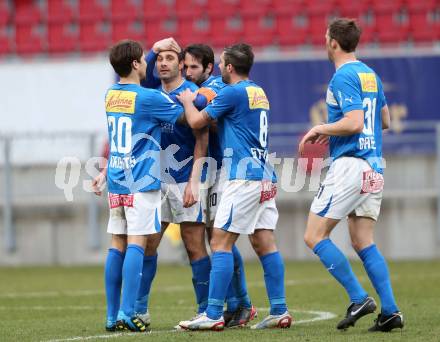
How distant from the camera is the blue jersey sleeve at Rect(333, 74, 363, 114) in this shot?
704cm

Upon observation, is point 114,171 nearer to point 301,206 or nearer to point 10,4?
point 301,206

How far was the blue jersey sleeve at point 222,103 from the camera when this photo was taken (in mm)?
7320

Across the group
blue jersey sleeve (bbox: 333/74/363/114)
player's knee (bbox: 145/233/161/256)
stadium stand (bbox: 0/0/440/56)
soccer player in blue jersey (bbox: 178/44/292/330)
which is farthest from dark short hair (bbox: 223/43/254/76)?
stadium stand (bbox: 0/0/440/56)

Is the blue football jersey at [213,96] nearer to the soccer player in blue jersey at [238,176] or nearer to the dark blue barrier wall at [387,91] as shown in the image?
the soccer player in blue jersey at [238,176]

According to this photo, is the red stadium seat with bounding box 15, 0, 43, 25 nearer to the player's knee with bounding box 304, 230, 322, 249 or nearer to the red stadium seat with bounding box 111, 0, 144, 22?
the red stadium seat with bounding box 111, 0, 144, 22

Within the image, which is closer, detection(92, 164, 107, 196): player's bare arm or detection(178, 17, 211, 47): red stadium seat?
detection(92, 164, 107, 196): player's bare arm

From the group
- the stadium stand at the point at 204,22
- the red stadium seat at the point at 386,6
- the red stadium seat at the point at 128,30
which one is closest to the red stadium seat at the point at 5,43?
the stadium stand at the point at 204,22

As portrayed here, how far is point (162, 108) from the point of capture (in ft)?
24.3

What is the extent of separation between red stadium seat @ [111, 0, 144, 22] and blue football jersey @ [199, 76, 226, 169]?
12288mm

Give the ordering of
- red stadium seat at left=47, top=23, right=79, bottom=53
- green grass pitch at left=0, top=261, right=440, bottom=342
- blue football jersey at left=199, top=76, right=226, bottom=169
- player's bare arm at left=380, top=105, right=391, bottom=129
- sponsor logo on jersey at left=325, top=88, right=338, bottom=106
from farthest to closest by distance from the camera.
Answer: red stadium seat at left=47, top=23, right=79, bottom=53
blue football jersey at left=199, top=76, right=226, bottom=169
player's bare arm at left=380, top=105, right=391, bottom=129
sponsor logo on jersey at left=325, top=88, right=338, bottom=106
green grass pitch at left=0, top=261, right=440, bottom=342

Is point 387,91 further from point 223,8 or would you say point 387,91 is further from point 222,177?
point 222,177

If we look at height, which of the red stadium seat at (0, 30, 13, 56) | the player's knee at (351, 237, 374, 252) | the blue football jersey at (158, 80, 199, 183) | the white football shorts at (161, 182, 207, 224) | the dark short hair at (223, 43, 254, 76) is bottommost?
the player's knee at (351, 237, 374, 252)

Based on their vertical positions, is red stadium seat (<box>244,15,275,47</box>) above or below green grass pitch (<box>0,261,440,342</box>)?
above

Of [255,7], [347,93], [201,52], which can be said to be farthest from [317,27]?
[347,93]
